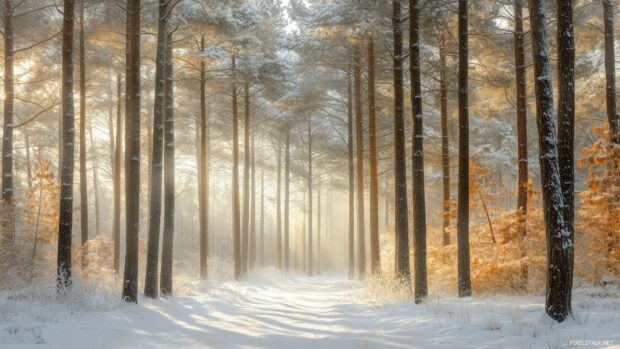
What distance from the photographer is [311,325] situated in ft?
28.4

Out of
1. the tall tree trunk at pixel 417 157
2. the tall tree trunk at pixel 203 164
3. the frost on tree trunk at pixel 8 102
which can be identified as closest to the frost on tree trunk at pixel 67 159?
the frost on tree trunk at pixel 8 102

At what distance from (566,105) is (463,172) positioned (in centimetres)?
390

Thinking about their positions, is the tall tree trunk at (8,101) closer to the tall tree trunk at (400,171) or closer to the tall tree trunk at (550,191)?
the tall tree trunk at (400,171)

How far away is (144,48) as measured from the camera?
1638 centimetres

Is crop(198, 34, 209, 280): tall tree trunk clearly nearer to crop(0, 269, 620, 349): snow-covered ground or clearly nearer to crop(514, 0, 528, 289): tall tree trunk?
crop(0, 269, 620, 349): snow-covered ground

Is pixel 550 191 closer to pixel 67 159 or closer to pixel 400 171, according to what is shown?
pixel 400 171

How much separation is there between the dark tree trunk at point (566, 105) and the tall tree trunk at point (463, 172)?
3604mm

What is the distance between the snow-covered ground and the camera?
18.9 ft

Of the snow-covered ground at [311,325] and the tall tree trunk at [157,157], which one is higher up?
the tall tree trunk at [157,157]

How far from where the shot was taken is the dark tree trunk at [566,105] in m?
6.62

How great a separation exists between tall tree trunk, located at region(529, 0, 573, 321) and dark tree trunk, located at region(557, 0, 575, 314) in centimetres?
22

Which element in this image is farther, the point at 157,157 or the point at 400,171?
the point at 400,171

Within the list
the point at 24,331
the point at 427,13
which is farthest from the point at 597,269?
the point at 24,331

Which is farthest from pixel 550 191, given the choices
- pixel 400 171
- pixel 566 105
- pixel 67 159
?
pixel 67 159
